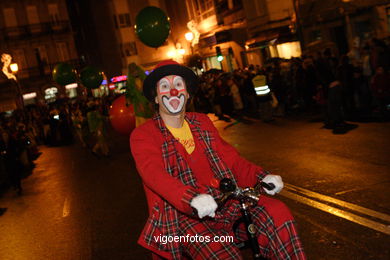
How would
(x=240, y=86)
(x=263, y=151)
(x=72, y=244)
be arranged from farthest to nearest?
(x=240, y=86)
(x=263, y=151)
(x=72, y=244)

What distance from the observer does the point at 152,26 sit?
1042cm

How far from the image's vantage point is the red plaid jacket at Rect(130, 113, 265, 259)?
2.52m

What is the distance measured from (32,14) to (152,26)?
42585 millimetres

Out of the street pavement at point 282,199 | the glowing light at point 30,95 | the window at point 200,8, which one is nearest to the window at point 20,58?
the glowing light at point 30,95

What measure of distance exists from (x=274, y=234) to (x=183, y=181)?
662mm

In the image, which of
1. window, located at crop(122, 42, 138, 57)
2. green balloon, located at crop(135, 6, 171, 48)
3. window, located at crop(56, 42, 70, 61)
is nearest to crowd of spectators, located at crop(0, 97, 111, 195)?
green balloon, located at crop(135, 6, 171, 48)

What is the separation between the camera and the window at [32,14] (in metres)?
47.9

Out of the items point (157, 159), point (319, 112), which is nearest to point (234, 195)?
point (157, 159)

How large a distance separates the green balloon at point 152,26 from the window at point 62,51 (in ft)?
135

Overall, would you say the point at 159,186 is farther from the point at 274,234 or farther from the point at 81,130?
the point at 81,130

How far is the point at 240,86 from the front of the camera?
1706cm

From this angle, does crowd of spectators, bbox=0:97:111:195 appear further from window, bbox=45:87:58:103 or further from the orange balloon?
window, bbox=45:87:58:103

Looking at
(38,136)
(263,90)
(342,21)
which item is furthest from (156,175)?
(38,136)

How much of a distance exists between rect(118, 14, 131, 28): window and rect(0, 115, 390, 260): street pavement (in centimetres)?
3793
